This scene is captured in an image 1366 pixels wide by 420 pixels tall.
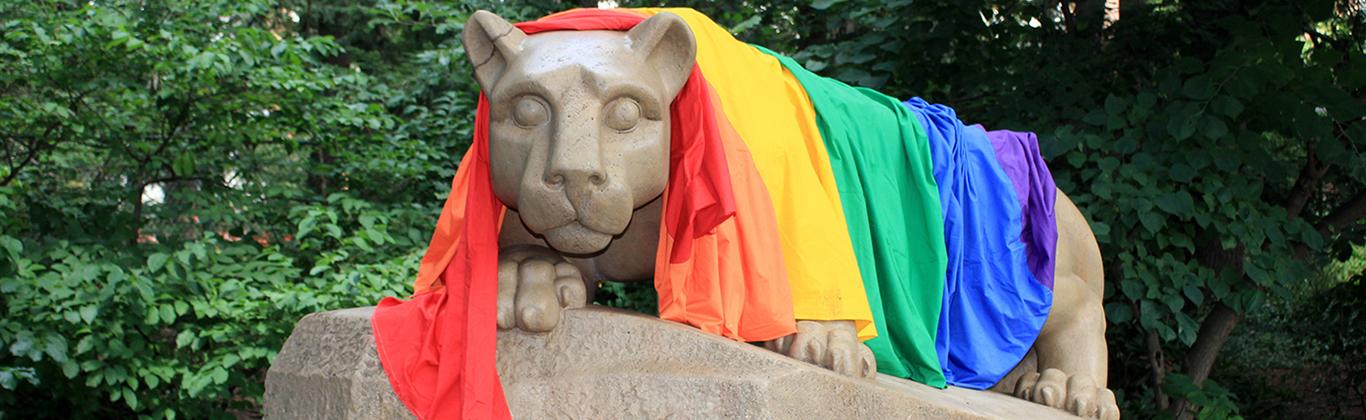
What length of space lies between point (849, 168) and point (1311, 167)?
3.37 meters

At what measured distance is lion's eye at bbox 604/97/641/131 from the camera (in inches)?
96.7

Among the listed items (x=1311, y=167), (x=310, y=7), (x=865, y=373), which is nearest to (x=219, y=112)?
(x=310, y=7)

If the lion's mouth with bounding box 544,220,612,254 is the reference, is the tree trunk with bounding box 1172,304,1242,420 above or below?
below

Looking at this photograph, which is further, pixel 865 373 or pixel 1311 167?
pixel 1311 167

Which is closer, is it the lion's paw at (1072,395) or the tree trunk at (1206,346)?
the lion's paw at (1072,395)

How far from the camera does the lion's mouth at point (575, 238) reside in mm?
2439

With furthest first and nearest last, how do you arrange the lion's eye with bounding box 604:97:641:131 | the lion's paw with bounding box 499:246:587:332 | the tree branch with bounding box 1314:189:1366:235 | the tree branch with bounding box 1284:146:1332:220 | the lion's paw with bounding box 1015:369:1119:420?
1. the tree branch with bounding box 1314:189:1366:235
2. the tree branch with bounding box 1284:146:1332:220
3. the lion's paw with bounding box 1015:369:1119:420
4. the lion's paw with bounding box 499:246:587:332
5. the lion's eye with bounding box 604:97:641:131

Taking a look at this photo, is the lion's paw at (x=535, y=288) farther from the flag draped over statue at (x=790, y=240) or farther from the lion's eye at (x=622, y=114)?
the lion's eye at (x=622, y=114)

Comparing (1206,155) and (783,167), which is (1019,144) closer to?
(783,167)

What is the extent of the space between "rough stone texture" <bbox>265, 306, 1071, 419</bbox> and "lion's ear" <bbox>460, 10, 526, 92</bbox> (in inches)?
20.4

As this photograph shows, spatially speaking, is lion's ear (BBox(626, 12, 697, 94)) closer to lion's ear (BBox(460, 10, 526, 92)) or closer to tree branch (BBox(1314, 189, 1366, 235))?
lion's ear (BBox(460, 10, 526, 92))

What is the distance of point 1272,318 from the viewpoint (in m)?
10.0

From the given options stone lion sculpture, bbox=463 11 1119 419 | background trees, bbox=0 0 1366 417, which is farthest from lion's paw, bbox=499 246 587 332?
background trees, bbox=0 0 1366 417

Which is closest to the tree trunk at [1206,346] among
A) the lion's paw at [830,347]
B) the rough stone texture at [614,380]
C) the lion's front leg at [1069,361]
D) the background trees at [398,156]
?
the background trees at [398,156]
